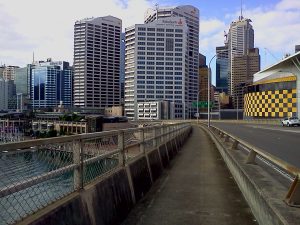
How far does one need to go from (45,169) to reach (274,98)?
10640cm

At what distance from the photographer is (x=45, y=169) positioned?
16.2ft

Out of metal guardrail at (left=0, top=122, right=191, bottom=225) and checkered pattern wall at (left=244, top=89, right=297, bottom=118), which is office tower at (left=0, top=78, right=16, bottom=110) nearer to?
checkered pattern wall at (left=244, top=89, right=297, bottom=118)

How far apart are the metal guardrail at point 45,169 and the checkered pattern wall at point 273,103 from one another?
97122mm

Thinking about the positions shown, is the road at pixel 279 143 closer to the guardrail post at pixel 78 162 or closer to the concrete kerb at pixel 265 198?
the concrete kerb at pixel 265 198

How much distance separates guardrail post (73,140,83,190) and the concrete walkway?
63.9 inches

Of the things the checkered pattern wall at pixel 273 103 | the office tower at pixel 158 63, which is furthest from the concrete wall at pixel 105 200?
the office tower at pixel 158 63

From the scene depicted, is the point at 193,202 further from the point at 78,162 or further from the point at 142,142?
the point at 78,162

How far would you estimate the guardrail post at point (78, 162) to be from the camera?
5.77 metres

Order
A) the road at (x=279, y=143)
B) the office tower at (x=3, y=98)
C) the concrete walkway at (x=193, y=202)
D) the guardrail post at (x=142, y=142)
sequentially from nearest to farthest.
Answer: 1. the concrete walkway at (x=193, y=202)
2. the guardrail post at (x=142, y=142)
3. the road at (x=279, y=143)
4. the office tower at (x=3, y=98)

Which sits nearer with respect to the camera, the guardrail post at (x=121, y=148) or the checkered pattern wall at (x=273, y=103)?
the guardrail post at (x=121, y=148)

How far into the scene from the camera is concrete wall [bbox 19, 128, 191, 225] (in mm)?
4754

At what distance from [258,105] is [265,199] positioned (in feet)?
369

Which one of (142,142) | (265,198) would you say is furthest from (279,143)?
(265,198)

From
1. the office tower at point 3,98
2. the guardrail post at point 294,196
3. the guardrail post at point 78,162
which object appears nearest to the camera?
the guardrail post at point 78,162
